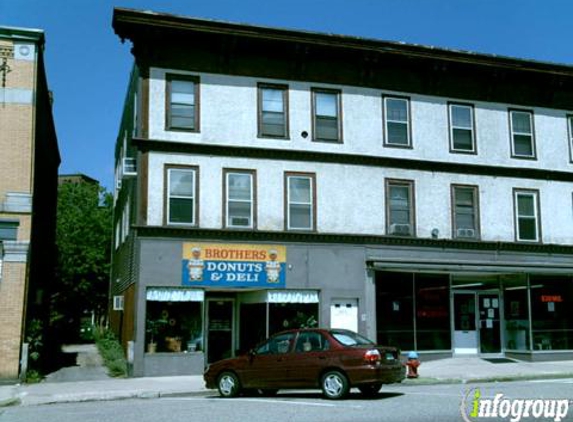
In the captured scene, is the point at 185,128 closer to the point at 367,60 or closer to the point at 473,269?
the point at 367,60

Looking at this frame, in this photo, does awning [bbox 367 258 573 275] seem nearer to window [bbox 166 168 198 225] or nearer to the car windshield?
window [bbox 166 168 198 225]

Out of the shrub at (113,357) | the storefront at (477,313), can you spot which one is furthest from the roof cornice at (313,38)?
the shrub at (113,357)

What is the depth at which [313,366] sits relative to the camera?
1573cm

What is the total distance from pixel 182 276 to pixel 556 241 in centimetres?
1339

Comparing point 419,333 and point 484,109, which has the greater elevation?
point 484,109

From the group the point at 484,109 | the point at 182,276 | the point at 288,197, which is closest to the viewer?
the point at 182,276

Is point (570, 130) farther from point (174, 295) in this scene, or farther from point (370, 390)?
point (370, 390)

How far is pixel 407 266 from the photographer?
79.6 feet

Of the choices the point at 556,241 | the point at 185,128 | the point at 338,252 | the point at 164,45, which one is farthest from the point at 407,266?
the point at 164,45

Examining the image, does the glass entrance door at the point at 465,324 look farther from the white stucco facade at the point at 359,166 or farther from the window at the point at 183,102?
the window at the point at 183,102

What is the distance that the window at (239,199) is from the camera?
23125 mm

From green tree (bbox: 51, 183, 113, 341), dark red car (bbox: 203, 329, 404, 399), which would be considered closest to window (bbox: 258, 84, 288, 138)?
dark red car (bbox: 203, 329, 404, 399)

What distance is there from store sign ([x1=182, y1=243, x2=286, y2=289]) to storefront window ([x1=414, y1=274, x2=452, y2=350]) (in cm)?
493

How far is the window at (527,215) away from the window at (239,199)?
960cm
